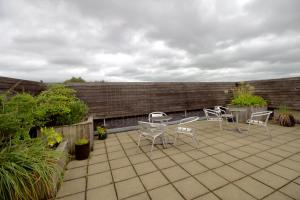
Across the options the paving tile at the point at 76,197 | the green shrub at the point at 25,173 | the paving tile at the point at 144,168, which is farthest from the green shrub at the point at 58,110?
the paving tile at the point at 144,168

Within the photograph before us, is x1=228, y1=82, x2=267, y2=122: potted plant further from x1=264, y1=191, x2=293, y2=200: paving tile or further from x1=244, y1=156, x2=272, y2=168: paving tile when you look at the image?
x1=264, y1=191, x2=293, y2=200: paving tile

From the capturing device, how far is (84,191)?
1.91 meters

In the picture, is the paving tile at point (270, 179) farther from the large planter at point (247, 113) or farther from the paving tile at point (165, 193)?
the large planter at point (247, 113)

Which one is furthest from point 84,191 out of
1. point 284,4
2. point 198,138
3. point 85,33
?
point 284,4

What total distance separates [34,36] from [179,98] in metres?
6.59

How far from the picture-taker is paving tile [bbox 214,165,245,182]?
2.11 m

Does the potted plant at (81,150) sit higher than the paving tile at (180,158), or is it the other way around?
the potted plant at (81,150)

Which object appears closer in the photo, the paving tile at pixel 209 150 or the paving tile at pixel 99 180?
the paving tile at pixel 99 180

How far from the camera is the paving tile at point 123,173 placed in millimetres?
2221

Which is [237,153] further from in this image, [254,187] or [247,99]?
[247,99]

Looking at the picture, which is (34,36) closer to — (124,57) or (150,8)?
(150,8)

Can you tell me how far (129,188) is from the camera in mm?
1945

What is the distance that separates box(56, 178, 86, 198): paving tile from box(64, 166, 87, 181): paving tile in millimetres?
119

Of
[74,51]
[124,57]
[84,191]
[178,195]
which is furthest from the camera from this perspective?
[124,57]
